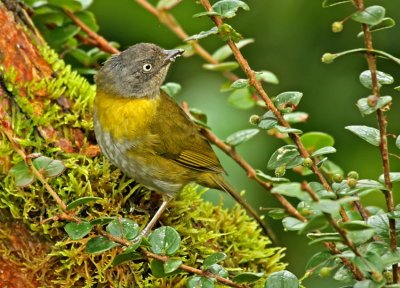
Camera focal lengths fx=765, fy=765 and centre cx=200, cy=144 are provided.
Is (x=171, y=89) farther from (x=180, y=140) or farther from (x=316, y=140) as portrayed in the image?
(x=316, y=140)

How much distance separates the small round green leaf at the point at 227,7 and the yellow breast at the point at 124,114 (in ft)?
3.31

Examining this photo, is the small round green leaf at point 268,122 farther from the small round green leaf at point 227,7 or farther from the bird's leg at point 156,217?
the bird's leg at point 156,217

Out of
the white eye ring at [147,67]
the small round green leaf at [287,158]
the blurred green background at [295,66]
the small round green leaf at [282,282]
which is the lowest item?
the blurred green background at [295,66]

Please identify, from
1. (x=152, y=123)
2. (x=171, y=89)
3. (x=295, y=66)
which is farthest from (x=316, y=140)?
(x=295, y=66)

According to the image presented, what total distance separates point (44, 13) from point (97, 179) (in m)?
0.98

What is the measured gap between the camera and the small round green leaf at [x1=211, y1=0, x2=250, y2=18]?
2.34 m

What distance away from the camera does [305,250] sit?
16.1 feet

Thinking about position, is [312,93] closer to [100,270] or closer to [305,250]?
[305,250]

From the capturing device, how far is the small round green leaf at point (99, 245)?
7.22 ft

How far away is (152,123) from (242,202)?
0.55 metres

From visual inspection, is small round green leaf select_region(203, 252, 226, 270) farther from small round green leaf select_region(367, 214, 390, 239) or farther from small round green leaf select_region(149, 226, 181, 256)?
small round green leaf select_region(367, 214, 390, 239)

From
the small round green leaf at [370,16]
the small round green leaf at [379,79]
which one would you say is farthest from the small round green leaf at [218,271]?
the small round green leaf at [370,16]

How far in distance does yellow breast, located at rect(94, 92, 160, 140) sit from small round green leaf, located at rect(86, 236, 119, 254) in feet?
Result: 3.38

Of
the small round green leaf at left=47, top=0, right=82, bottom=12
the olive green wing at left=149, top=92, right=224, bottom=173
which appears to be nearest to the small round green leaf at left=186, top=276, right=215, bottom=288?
the olive green wing at left=149, top=92, right=224, bottom=173
